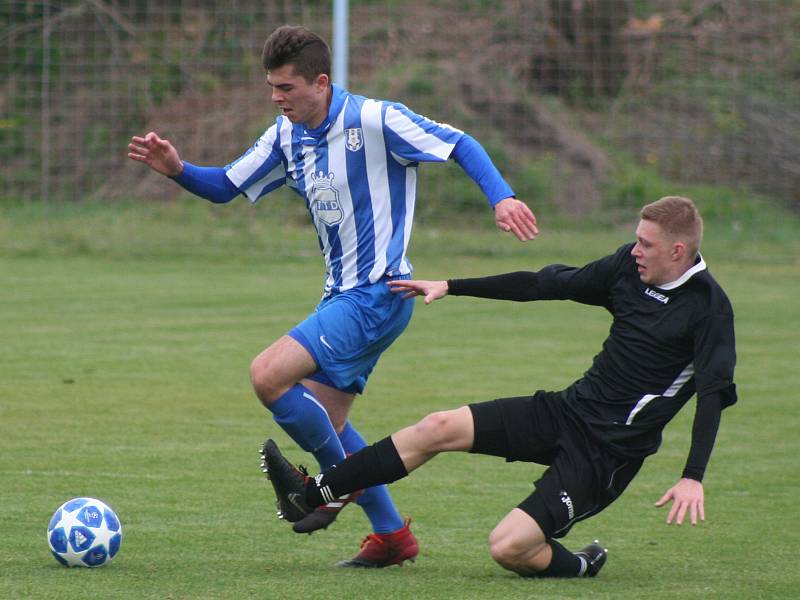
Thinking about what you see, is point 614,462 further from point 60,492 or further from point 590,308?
point 590,308

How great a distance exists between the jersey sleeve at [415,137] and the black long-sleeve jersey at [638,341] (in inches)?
22.5

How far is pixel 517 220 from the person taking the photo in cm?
534

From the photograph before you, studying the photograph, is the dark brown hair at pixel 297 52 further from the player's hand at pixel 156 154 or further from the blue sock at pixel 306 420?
the blue sock at pixel 306 420

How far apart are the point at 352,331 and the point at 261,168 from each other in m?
0.94

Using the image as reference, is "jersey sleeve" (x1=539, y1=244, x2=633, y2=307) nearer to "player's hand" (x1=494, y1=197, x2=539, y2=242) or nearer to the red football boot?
"player's hand" (x1=494, y1=197, x2=539, y2=242)

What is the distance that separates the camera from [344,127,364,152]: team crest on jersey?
575 centimetres

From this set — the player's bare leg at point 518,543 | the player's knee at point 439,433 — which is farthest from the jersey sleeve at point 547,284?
the player's bare leg at point 518,543

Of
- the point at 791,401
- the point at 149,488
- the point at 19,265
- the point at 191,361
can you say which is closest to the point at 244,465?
the point at 149,488

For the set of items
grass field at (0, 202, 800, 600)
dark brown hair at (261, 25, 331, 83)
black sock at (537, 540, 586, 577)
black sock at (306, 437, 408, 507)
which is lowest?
grass field at (0, 202, 800, 600)

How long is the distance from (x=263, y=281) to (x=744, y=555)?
34.0ft

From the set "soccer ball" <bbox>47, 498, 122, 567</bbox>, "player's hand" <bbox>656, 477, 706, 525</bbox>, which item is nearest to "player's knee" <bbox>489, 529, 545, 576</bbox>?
"player's hand" <bbox>656, 477, 706, 525</bbox>

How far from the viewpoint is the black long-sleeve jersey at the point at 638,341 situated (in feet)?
16.9

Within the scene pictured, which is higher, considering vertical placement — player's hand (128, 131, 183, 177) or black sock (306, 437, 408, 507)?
player's hand (128, 131, 183, 177)

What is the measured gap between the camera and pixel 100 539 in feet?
16.8
